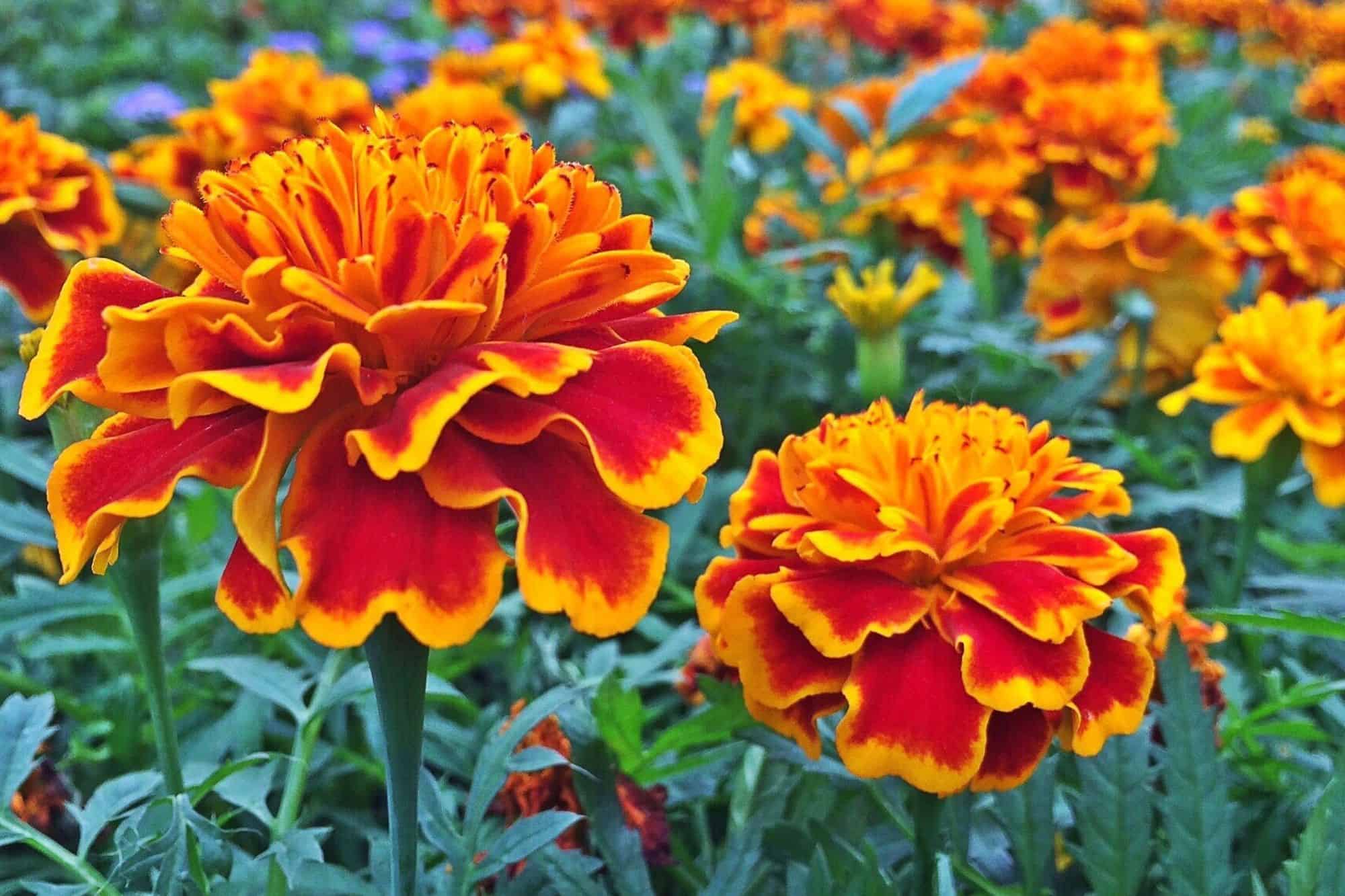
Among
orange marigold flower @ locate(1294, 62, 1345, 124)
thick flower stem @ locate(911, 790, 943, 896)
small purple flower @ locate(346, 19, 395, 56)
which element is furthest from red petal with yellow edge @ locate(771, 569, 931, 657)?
small purple flower @ locate(346, 19, 395, 56)

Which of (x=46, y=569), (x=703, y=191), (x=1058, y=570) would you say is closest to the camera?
(x=1058, y=570)

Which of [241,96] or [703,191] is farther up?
[241,96]

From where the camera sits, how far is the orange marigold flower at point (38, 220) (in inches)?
43.2

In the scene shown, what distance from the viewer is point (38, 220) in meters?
1.11

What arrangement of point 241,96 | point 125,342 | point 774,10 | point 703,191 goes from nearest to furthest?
point 125,342 < point 703,191 < point 241,96 < point 774,10

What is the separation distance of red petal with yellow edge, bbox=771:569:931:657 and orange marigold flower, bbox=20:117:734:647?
4.7 inches

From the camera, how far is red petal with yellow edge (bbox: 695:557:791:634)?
70 cm

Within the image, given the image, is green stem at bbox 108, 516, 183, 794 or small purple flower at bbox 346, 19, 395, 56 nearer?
green stem at bbox 108, 516, 183, 794

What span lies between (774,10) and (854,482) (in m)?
2.15

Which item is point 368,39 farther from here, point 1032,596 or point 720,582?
point 1032,596

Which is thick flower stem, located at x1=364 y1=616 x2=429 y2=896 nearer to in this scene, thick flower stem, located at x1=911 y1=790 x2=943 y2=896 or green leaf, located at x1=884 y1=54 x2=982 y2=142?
thick flower stem, located at x1=911 y1=790 x2=943 y2=896

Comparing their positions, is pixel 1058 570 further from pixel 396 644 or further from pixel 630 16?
pixel 630 16

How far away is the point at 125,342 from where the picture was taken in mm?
516

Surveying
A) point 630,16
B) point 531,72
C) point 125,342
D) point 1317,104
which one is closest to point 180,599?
point 125,342
